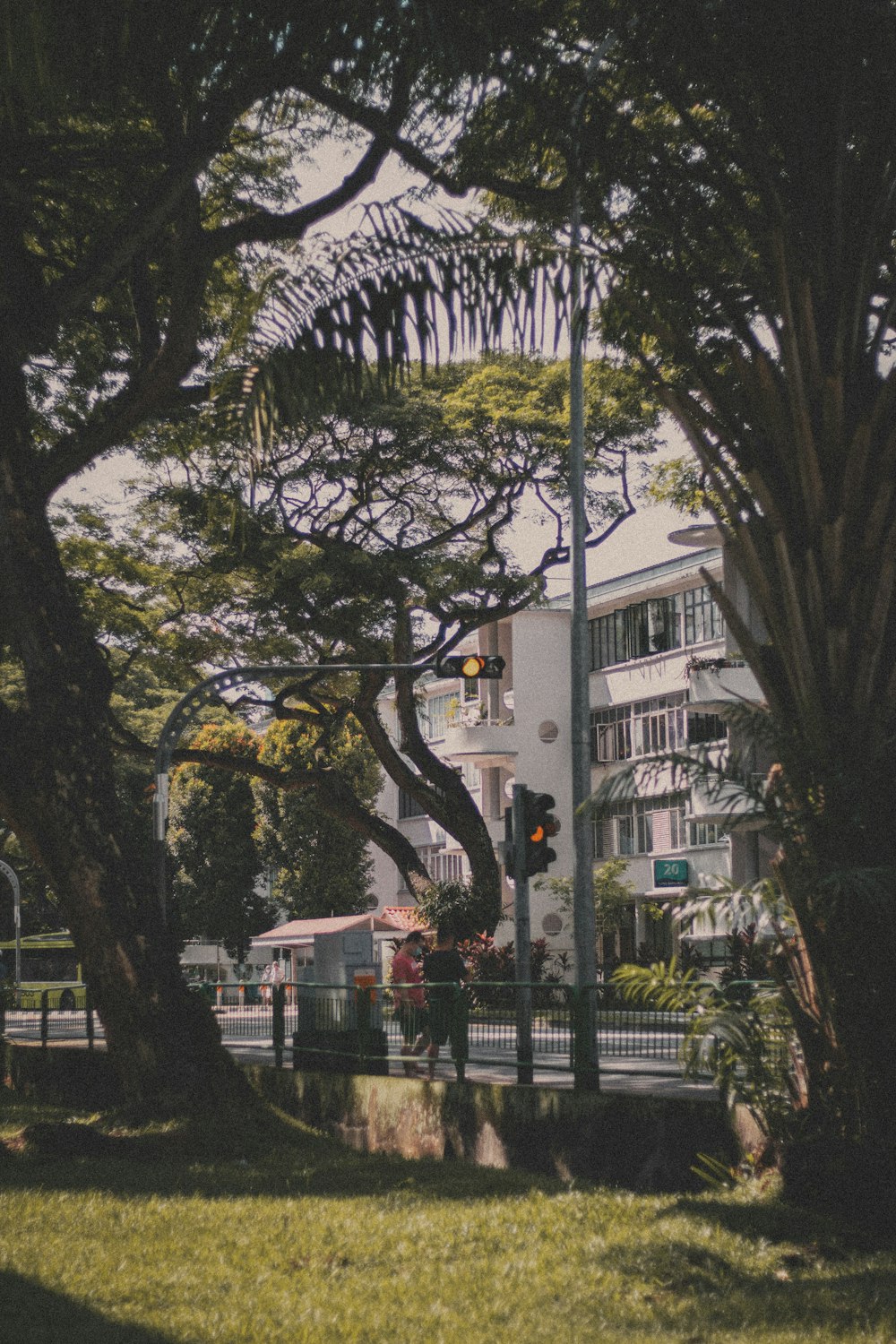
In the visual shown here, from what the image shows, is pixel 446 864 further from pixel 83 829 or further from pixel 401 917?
pixel 83 829

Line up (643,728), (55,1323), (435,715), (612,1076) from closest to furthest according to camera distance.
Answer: (55,1323)
(612,1076)
(643,728)
(435,715)

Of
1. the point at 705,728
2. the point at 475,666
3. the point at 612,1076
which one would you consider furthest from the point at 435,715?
the point at 612,1076

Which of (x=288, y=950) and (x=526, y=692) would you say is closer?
(x=526, y=692)

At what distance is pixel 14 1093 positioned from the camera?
835 inches

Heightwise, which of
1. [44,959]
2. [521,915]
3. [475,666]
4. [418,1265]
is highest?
[475,666]

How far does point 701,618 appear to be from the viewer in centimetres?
4725

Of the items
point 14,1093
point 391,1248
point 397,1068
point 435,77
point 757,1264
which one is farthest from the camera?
point 14,1093

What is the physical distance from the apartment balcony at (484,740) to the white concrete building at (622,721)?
0.13ft

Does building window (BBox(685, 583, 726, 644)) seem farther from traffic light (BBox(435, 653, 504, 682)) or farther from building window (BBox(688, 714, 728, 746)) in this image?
traffic light (BBox(435, 653, 504, 682))

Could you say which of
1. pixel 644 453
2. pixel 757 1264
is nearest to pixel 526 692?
pixel 644 453

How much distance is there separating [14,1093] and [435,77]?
14.4 meters

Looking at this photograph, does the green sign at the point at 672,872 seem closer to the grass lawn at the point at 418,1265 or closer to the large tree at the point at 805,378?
the grass lawn at the point at 418,1265

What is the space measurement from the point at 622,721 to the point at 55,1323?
44.9 metres

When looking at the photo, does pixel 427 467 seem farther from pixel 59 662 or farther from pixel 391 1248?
pixel 391 1248
